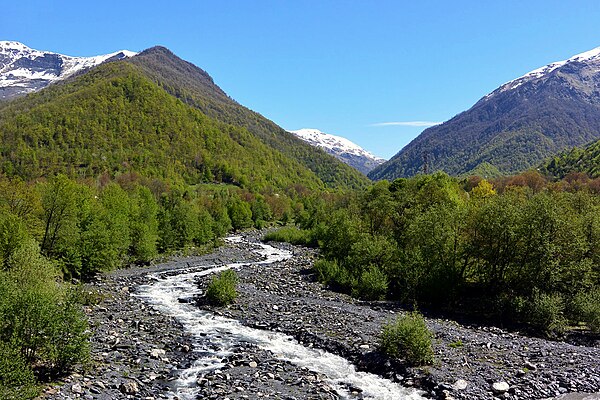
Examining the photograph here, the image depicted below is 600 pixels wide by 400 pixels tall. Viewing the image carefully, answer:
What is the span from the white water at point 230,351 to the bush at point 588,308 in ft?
Result: 60.2

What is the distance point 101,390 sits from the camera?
18953mm

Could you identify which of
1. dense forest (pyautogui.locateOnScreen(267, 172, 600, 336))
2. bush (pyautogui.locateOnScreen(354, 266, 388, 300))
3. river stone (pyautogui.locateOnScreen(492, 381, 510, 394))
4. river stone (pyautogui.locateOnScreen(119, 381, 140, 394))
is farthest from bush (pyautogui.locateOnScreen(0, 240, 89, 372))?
bush (pyautogui.locateOnScreen(354, 266, 388, 300))

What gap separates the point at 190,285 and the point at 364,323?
2499 centimetres

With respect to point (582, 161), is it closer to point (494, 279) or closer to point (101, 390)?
point (494, 279)

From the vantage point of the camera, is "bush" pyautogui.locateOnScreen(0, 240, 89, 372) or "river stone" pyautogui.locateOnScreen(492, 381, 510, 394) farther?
"river stone" pyautogui.locateOnScreen(492, 381, 510, 394)

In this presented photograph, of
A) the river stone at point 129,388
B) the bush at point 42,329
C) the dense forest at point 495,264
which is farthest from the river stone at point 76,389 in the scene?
the dense forest at point 495,264

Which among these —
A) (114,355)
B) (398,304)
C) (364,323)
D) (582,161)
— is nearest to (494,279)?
(398,304)

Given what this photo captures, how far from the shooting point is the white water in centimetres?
2102

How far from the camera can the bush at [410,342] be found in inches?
912

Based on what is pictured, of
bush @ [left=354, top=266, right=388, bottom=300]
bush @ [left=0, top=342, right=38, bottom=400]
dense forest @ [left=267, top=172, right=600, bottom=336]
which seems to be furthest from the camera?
bush @ [left=354, top=266, right=388, bottom=300]

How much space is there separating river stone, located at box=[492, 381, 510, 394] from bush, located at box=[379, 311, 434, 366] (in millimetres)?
3551

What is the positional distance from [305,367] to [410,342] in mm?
6246

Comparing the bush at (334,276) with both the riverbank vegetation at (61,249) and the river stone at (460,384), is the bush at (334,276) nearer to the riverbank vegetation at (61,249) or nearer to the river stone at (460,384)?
the riverbank vegetation at (61,249)

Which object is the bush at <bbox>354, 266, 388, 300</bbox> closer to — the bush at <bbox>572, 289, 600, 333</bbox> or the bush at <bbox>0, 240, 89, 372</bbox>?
the bush at <bbox>572, 289, 600, 333</bbox>
